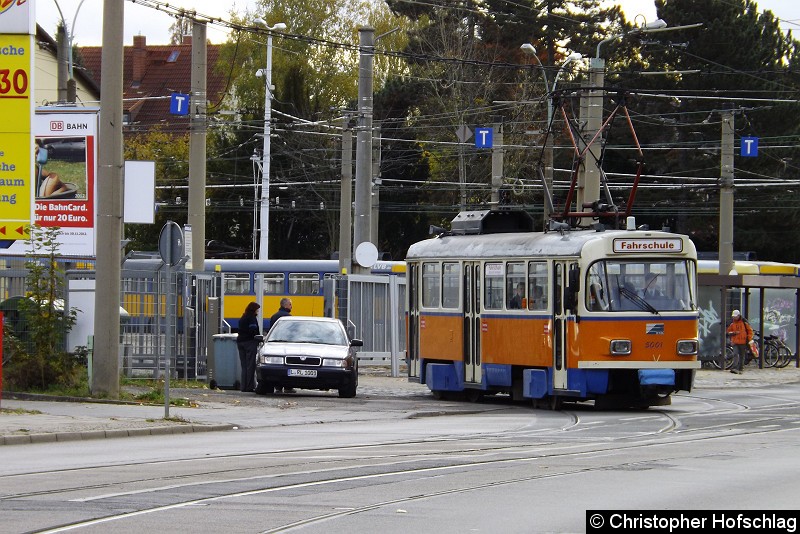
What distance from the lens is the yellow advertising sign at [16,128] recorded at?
23.2 m

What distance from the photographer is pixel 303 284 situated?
54.4 m

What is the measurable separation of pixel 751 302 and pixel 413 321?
17.6 meters

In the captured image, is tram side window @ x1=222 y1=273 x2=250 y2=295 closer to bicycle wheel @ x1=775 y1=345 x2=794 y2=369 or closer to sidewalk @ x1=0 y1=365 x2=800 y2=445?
bicycle wheel @ x1=775 y1=345 x2=794 y2=369

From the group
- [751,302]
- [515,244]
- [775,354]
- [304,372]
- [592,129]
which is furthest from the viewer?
[751,302]

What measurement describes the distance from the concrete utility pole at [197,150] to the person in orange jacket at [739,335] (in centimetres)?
1517

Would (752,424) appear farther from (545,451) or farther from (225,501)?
(225,501)

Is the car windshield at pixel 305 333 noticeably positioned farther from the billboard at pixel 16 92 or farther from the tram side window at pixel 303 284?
the tram side window at pixel 303 284

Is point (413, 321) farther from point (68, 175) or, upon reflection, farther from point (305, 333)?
point (68, 175)

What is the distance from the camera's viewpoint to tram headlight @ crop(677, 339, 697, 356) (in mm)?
23953

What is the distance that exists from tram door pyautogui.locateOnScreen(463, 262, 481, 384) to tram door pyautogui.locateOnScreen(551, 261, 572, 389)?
224 cm

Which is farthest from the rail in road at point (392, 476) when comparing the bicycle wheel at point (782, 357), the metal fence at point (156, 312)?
the bicycle wheel at point (782, 357)

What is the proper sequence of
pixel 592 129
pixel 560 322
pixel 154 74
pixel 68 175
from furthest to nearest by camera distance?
pixel 154 74, pixel 592 129, pixel 68 175, pixel 560 322

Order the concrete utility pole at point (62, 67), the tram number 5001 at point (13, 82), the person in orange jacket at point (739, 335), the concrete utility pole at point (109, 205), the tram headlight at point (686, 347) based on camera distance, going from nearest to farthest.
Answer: the concrete utility pole at point (109, 205) < the tram number 5001 at point (13, 82) < the tram headlight at point (686, 347) < the concrete utility pole at point (62, 67) < the person in orange jacket at point (739, 335)

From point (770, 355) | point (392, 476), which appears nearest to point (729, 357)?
point (770, 355)
